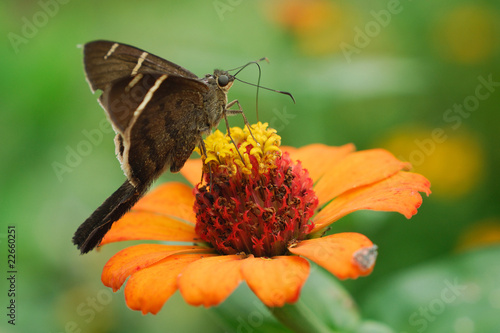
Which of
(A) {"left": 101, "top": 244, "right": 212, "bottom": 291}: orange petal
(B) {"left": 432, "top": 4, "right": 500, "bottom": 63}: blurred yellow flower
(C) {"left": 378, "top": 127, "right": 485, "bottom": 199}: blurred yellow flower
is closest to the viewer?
(A) {"left": 101, "top": 244, "right": 212, "bottom": 291}: orange petal

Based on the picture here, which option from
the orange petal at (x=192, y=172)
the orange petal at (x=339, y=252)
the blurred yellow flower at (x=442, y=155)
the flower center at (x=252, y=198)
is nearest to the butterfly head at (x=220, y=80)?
the flower center at (x=252, y=198)

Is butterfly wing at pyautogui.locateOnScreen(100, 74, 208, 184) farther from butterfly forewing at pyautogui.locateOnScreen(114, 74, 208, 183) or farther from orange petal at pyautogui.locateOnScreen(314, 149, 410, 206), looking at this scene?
orange petal at pyautogui.locateOnScreen(314, 149, 410, 206)

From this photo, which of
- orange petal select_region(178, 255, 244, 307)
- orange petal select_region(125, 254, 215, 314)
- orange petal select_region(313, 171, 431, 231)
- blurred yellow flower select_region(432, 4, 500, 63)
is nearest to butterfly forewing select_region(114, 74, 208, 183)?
orange petal select_region(125, 254, 215, 314)

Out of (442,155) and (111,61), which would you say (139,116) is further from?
(442,155)

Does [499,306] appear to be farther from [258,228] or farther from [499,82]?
[499,82]

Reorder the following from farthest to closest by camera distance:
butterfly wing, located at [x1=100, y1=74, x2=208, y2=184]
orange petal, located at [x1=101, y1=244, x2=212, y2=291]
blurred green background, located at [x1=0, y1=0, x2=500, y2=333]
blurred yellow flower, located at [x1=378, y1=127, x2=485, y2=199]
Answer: blurred yellow flower, located at [x1=378, y1=127, x2=485, y2=199] → blurred green background, located at [x1=0, y1=0, x2=500, y2=333] → butterfly wing, located at [x1=100, y1=74, x2=208, y2=184] → orange petal, located at [x1=101, y1=244, x2=212, y2=291]
